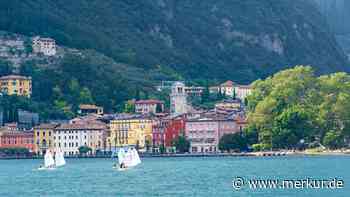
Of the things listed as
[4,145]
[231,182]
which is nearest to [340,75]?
[4,145]

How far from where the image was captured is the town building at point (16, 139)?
633 feet

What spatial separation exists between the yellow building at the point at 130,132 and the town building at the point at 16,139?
25.8 feet

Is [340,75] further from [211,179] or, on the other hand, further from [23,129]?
[211,179]

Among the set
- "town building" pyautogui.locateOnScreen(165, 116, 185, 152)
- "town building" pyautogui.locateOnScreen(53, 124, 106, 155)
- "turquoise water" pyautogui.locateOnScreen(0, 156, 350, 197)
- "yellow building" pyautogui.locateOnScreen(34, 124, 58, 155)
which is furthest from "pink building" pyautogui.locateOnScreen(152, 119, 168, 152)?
"turquoise water" pyautogui.locateOnScreen(0, 156, 350, 197)

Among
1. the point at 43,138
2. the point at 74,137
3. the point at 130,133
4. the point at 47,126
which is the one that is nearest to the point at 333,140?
the point at 130,133

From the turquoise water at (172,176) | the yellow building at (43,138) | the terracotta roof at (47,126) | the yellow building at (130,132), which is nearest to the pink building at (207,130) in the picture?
the yellow building at (130,132)

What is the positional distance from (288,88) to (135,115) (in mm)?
23222

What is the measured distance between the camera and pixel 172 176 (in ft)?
418

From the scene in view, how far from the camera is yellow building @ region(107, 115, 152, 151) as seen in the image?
19588 centimetres

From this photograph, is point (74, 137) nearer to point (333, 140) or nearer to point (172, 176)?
point (333, 140)

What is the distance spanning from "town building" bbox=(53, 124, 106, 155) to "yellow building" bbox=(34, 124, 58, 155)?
17.1 inches

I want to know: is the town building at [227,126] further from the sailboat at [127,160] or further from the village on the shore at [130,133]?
the sailboat at [127,160]

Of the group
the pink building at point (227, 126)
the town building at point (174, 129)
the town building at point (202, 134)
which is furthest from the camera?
the town building at point (174, 129)

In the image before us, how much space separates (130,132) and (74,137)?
235 inches
